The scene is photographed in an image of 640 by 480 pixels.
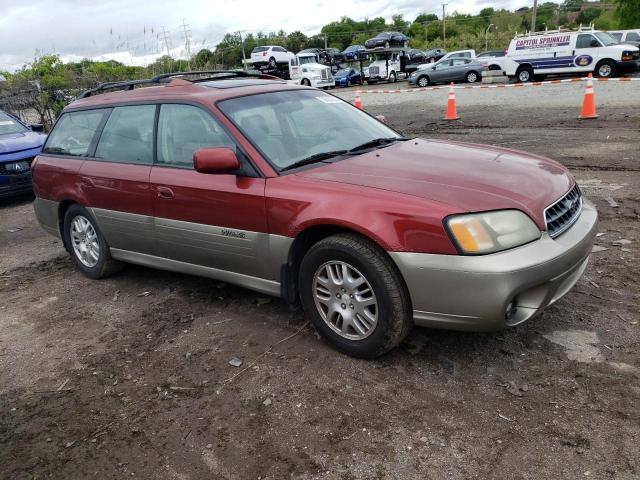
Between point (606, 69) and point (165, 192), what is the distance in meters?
22.5

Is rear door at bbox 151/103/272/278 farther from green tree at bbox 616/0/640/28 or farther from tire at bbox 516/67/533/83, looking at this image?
green tree at bbox 616/0/640/28

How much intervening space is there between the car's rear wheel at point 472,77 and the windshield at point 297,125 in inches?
964

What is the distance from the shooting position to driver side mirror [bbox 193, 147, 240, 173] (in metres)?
3.53

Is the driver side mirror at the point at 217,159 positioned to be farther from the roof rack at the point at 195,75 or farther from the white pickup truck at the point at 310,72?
the white pickup truck at the point at 310,72

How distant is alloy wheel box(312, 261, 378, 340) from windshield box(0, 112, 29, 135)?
8671 mm

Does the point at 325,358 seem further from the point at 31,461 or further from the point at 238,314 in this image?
the point at 31,461

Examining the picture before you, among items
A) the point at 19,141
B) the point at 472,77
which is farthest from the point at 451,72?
the point at 19,141

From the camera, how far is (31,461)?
2795 millimetres

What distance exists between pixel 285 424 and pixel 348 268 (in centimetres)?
93

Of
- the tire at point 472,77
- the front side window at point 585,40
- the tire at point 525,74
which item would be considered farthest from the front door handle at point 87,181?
the tire at point 472,77

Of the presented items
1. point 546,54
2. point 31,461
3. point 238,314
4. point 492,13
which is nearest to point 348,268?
point 238,314

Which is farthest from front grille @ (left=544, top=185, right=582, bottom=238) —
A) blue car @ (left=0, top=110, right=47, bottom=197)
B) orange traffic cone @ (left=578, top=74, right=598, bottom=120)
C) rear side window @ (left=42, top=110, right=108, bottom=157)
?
orange traffic cone @ (left=578, top=74, right=598, bottom=120)

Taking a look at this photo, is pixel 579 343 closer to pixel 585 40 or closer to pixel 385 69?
pixel 585 40

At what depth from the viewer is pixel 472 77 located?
27.1m
